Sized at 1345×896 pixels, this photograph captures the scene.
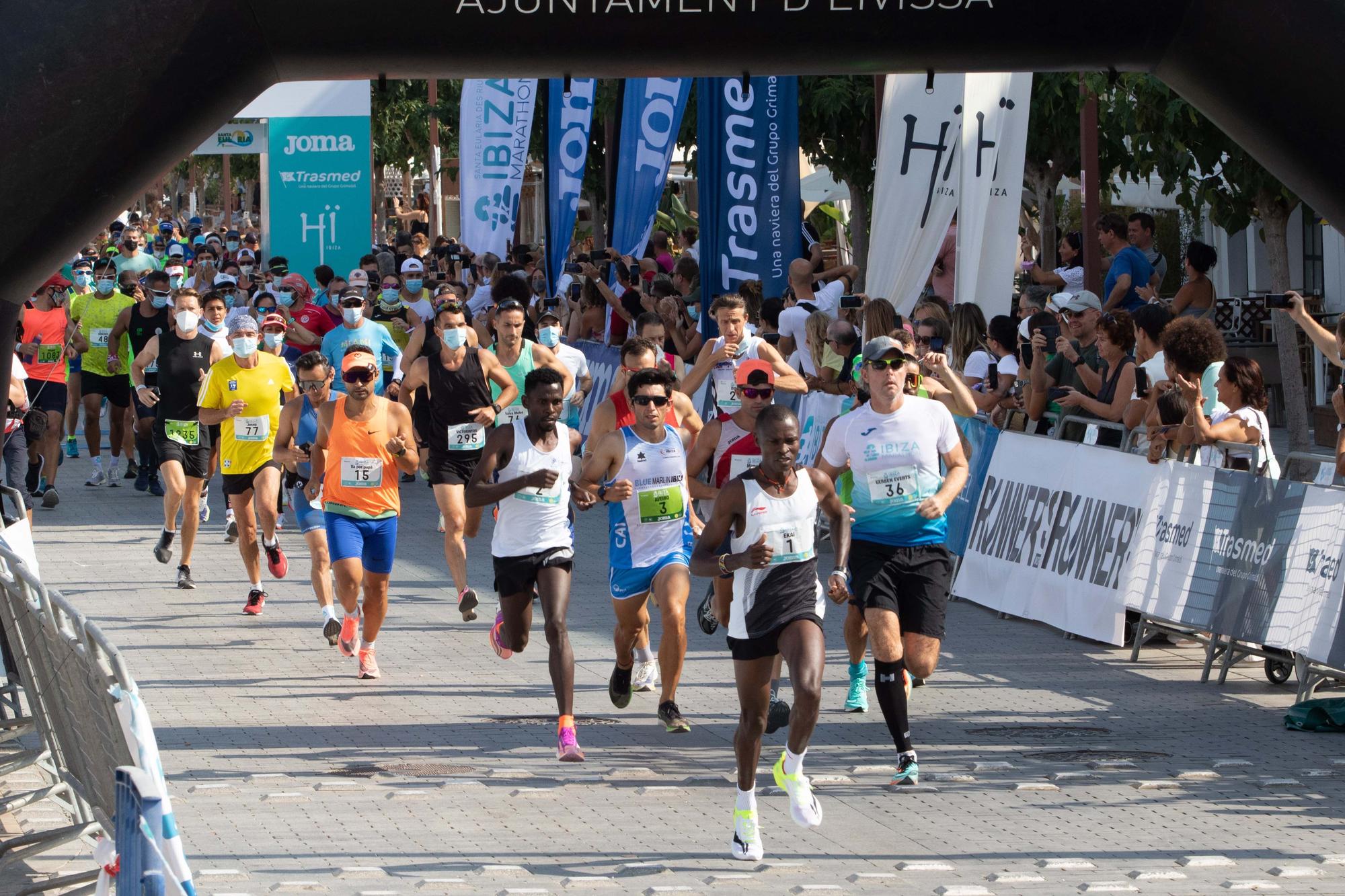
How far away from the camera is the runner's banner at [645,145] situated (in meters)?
17.9

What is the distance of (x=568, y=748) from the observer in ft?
28.6

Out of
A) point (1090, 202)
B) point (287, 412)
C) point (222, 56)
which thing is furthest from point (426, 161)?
point (222, 56)

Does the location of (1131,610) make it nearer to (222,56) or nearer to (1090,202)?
(1090,202)

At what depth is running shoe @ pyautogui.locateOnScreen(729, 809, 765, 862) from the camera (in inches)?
279

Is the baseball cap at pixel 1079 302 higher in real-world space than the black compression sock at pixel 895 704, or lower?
higher

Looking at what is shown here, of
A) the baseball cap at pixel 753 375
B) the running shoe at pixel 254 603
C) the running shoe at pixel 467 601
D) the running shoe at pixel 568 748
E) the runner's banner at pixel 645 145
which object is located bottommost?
the running shoe at pixel 254 603

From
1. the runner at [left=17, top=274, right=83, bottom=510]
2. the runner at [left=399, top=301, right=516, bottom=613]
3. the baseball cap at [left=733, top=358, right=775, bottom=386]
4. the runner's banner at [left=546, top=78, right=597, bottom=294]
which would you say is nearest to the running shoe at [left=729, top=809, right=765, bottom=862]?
the baseball cap at [left=733, top=358, right=775, bottom=386]

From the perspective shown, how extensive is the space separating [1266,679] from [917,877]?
14.5 feet

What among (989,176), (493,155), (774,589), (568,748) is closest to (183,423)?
(989,176)

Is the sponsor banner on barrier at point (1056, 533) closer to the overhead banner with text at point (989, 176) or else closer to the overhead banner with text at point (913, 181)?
the overhead banner with text at point (989, 176)

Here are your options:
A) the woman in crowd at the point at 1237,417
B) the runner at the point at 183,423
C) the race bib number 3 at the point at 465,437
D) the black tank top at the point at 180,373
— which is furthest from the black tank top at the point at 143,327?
the woman in crowd at the point at 1237,417

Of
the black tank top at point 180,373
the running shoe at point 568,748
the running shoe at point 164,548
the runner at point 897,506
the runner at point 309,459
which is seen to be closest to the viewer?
the runner at point 897,506

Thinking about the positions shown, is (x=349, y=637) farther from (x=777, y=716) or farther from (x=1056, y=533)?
(x=1056, y=533)

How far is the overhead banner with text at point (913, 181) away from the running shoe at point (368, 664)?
5330 millimetres
